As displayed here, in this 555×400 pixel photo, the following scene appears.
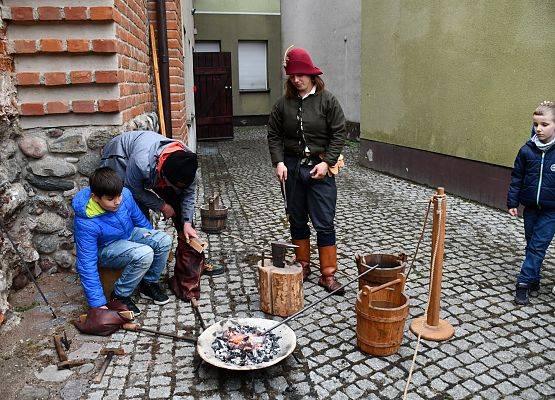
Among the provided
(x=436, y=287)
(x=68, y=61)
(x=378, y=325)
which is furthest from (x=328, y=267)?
(x=68, y=61)

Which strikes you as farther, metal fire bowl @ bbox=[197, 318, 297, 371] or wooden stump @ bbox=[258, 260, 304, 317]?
wooden stump @ bbox=[258, 260, 304, 317]

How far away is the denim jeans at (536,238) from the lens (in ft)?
12.5

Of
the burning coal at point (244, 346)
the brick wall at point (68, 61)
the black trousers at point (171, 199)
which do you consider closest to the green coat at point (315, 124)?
the black trousers at point (171, 199)

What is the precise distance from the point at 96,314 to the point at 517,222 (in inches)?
187

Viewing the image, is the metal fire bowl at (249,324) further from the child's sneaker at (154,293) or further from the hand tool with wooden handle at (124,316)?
the child's sneaker at (154,293)

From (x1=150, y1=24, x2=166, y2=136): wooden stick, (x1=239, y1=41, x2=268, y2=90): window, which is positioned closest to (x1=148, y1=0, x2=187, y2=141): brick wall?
(x1=150, y1=24, x2=166, y2=136): wooden stick

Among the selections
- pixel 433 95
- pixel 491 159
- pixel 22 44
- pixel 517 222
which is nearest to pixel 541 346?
pixel 517 222

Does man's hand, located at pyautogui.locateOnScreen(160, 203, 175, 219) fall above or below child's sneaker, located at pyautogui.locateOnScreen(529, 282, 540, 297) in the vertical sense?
above

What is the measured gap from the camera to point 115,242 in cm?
364

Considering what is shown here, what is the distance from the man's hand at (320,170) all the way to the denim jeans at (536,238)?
165 cm

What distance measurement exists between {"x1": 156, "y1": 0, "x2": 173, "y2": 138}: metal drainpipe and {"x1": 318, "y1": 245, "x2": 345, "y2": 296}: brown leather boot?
3.78m

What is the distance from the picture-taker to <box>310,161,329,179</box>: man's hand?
12.7ft

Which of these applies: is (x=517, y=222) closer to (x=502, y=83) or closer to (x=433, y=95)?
(x=502, y=83)

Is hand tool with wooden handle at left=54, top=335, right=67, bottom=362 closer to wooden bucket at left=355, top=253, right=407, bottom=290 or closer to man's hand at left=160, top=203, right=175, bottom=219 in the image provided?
man's hand at left=160, top=203, right=175, bottom=219
